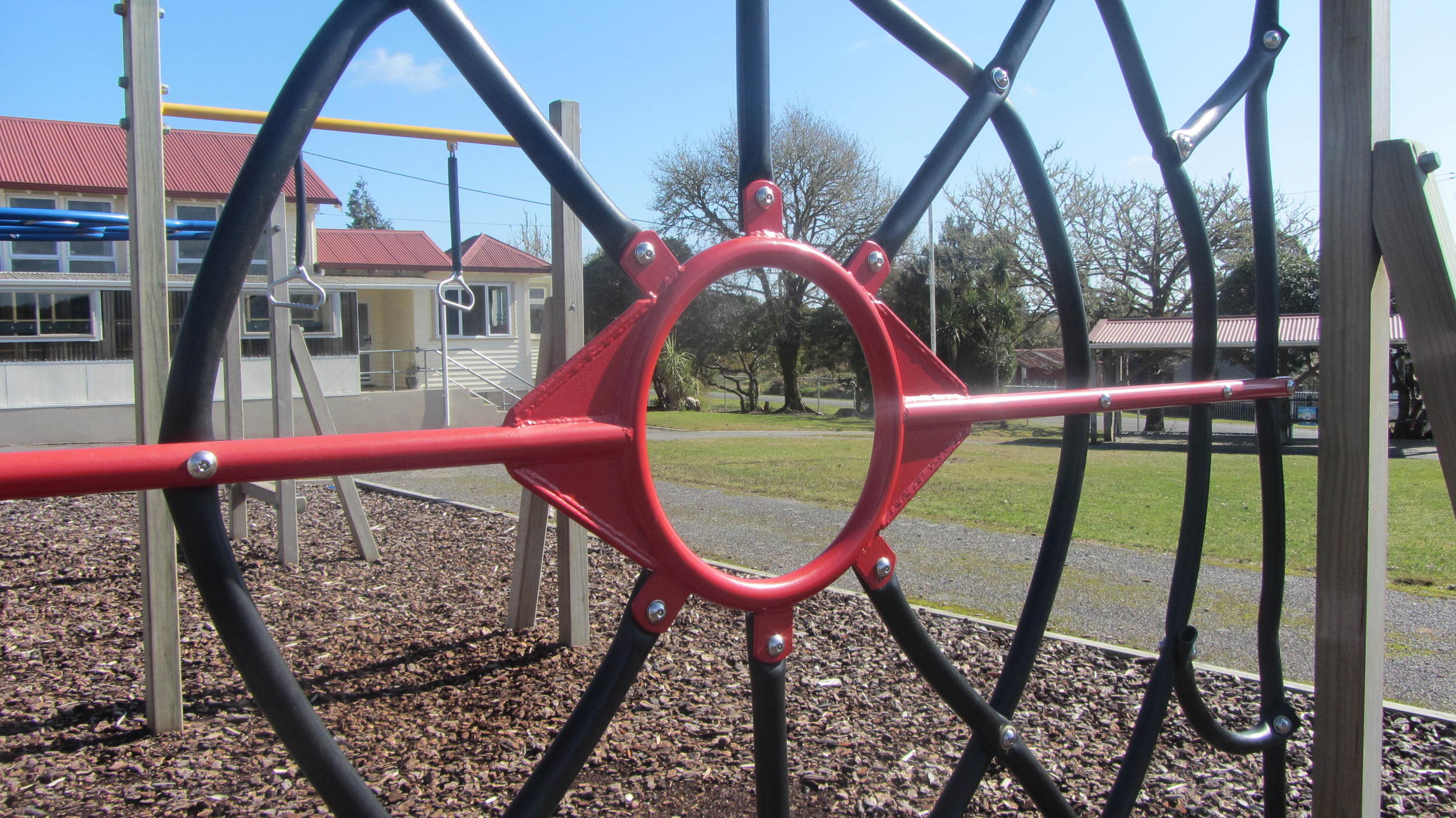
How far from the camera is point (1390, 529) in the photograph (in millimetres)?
6684

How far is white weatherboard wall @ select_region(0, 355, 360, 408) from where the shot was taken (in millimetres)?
13656

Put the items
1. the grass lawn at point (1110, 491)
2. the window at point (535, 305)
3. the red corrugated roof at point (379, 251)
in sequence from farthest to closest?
the window at point (535, 305), the red corrugated roof at point (379, 251), the grass lawn at point (1110, 491)

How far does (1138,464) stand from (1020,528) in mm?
5911

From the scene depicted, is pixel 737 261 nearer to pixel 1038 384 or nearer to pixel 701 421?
pixel 701 421

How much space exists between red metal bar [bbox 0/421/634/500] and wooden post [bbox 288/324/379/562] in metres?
3.99

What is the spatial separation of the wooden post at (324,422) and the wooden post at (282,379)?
5cm

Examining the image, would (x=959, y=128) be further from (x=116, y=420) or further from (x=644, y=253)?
(x=116, y=420)

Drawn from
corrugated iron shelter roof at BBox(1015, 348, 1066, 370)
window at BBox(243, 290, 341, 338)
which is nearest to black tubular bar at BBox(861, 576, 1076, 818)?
window at BBox(243, 290, 341, 338)

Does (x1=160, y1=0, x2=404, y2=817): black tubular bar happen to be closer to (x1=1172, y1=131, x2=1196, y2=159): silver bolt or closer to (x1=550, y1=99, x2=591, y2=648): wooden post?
(x1=1172, y1=131, x2=1196, y2=159): silver bolt

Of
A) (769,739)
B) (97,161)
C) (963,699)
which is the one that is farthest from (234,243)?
(97,161)

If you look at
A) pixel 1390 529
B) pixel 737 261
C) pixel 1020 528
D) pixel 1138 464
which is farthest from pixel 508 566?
pixel 1138 464

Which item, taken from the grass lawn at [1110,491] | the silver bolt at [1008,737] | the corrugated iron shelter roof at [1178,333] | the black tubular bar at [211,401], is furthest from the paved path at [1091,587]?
the corrugated iron shelter roof at [1178,333]

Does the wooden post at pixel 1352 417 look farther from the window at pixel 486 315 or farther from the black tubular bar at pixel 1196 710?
the window at pixel 486 315

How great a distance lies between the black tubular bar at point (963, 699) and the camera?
1.29 m
